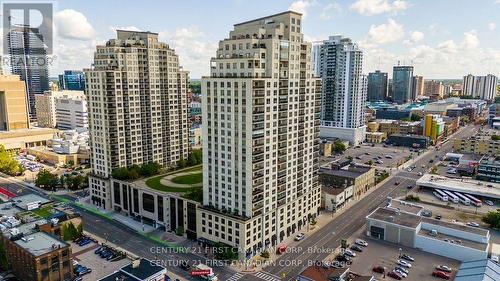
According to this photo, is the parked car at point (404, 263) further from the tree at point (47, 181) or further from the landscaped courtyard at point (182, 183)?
the tree at point (47, 181)

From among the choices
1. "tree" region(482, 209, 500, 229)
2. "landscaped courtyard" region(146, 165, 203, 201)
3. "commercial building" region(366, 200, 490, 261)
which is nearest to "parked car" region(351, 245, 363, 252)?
"commercial building" region(366, 200, 490, 261)

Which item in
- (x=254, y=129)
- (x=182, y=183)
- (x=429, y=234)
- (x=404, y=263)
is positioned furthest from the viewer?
(x=182, y=183)

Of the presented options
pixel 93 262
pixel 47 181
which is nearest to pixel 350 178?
pixel 93 262

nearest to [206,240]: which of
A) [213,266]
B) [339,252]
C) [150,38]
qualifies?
[213,266]

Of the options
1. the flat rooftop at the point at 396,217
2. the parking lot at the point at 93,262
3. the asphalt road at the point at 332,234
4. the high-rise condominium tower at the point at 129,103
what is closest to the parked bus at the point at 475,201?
the asphalt road at the point at 332,234

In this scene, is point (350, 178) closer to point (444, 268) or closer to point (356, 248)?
point (356, 248)

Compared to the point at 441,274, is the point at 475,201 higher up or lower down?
higher up

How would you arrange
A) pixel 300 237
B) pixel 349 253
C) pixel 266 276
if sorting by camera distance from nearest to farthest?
pixel 266 276
pixel 349 253
pixel 300 237
